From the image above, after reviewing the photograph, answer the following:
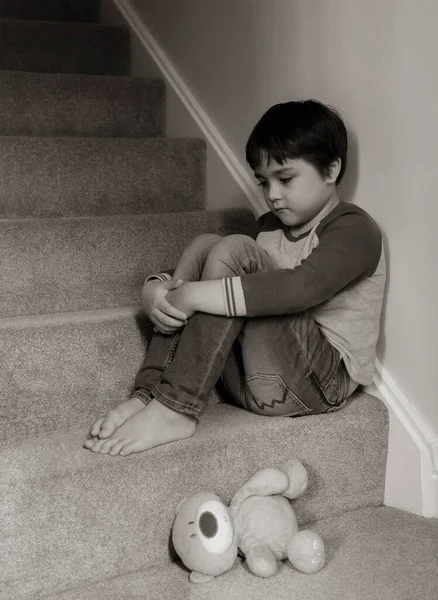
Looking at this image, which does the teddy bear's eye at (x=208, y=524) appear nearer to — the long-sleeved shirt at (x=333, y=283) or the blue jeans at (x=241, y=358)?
the blue jeans at (x=241, y=358)

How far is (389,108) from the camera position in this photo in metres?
1.44

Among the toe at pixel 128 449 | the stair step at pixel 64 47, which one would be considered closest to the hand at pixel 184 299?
the toe at pixel 128 449

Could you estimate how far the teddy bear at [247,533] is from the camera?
118 centimetres

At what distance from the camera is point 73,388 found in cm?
140

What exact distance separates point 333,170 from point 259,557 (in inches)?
28.5

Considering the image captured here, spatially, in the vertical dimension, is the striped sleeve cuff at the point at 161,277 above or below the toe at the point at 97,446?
above

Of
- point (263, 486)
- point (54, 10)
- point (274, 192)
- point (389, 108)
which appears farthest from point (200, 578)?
point (54, 10)

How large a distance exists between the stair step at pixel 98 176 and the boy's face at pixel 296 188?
54cm

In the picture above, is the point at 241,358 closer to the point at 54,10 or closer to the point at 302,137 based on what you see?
the point at 302,137

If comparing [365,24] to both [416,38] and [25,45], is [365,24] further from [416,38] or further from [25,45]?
[25,45]

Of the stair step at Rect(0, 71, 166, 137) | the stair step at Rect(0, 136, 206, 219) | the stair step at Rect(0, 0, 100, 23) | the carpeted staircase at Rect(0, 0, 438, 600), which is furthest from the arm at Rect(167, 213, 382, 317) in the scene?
the stair step at Rect(0, 0, 100, 23)

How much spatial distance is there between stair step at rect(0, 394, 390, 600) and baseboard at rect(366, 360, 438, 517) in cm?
7

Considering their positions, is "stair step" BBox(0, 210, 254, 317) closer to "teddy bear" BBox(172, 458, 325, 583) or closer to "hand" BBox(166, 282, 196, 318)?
"hand" BBox(166, 282, 196, 318)

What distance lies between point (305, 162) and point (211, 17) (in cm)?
79
